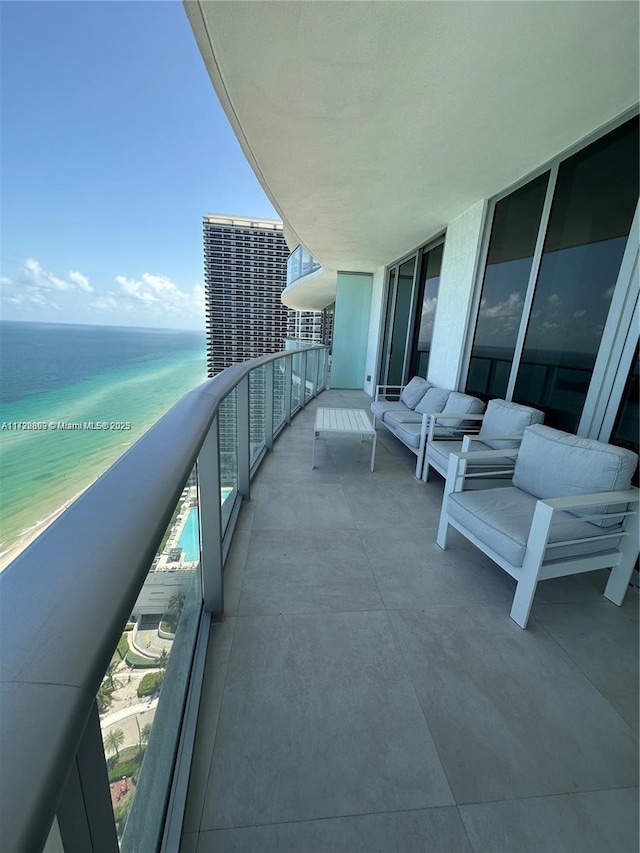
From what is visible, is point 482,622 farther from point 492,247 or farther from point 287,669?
point 492,247

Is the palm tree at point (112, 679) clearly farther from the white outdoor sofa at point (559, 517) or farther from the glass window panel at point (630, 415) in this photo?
the glass window panel at point (630, 415)

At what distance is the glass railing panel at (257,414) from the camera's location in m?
3.54

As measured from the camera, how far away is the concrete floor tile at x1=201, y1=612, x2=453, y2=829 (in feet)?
3.74

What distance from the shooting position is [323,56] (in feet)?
6.72

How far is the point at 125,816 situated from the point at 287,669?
906 mm

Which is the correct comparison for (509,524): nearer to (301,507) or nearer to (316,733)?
(316,733)

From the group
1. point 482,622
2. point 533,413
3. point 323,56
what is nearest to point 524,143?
point 323,56

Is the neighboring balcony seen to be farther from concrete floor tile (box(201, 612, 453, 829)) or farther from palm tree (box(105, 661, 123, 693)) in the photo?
palm tree (box(105, 661, 123, 693))

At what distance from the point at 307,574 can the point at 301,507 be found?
2.74 feet

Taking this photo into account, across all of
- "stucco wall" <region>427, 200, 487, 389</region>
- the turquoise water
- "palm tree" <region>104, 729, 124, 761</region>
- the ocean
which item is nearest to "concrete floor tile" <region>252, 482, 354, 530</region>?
the turquoise water

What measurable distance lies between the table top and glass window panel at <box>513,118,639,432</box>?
164cm

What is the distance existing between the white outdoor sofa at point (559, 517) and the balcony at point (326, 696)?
0.27 m

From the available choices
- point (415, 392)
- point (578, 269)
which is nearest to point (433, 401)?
point (415, 392)

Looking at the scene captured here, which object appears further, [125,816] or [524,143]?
[524,143]
